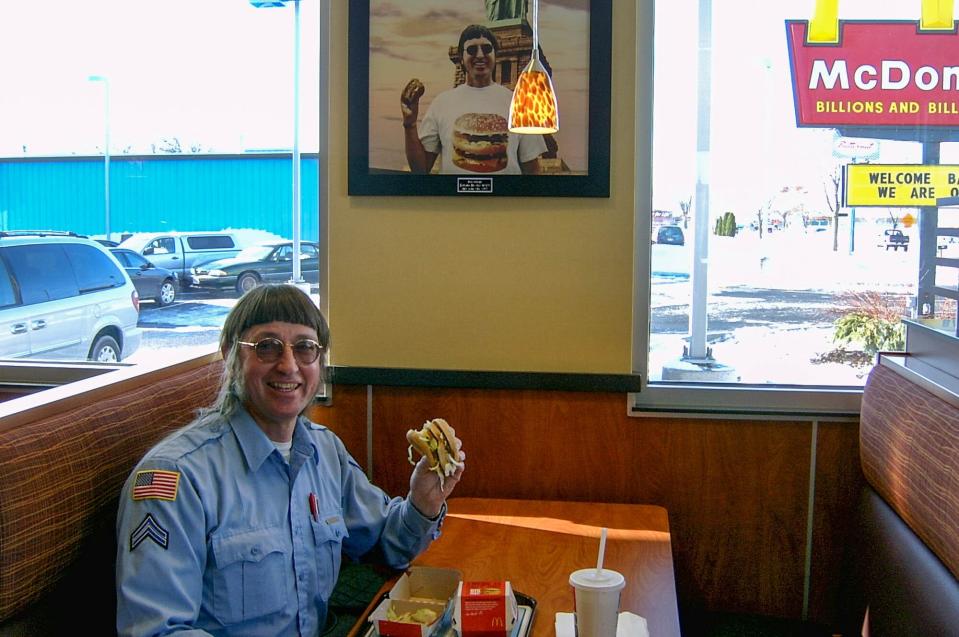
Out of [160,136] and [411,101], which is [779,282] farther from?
[160,136]

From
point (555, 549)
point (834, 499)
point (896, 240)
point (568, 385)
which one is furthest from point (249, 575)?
point (896, 240)

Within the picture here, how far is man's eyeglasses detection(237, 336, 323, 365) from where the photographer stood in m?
1.99

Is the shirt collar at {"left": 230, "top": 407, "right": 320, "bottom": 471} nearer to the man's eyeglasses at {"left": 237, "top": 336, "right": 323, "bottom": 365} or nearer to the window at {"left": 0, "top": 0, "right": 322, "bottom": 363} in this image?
the man's eyeglasses at {"left": 237, "top": 336, "right": 323, "bottom": 365}

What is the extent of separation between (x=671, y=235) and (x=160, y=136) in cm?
200

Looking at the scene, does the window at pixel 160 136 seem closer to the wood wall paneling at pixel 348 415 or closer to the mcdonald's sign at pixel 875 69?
the wood wall paneling at pixel 348 415

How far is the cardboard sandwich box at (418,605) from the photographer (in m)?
1.70

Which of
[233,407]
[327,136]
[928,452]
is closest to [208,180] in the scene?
[327,136]

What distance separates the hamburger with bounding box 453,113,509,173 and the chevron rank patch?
1.84 m

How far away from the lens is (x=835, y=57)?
3.22 metres

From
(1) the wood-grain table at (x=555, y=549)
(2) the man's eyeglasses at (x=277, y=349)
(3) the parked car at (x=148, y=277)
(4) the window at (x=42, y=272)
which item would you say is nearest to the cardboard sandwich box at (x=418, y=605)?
(1) the wood-grain table at (x=555, y=549)

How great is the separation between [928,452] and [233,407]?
5.37 ft

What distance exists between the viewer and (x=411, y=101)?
3201 millimetres

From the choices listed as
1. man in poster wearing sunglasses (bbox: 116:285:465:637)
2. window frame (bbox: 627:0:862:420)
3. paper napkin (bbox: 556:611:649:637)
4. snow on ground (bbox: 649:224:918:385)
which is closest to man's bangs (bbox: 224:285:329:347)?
man in poster wearing sunglasses (bbox: 116:285:465:637)

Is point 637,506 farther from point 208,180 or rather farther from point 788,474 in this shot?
point 208,180
